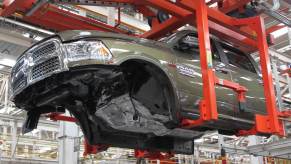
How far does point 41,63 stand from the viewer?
409cm

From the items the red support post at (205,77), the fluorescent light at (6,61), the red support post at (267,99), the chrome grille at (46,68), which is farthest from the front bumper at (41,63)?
the fluorescent light at (6,61)

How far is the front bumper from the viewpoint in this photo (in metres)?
3.92

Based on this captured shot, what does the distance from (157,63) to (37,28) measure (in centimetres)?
186

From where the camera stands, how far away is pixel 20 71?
4.35 m

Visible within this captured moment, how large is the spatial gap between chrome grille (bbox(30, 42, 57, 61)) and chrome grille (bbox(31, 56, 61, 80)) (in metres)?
0.09

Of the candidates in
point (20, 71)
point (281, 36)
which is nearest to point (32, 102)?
point (20, 71)

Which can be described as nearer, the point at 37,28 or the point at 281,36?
the point at 37,28

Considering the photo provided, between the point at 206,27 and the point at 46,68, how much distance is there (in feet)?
6.31

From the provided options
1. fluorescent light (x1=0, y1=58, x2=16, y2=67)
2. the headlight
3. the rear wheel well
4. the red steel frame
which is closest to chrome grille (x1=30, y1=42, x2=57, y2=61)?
the headlight

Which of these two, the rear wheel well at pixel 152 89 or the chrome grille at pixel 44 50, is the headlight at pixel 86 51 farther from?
the rear wheel well at pixel 152 89

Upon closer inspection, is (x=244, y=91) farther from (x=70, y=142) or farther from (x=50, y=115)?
(x=70, y=142)

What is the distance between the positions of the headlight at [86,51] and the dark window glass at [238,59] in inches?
92.5

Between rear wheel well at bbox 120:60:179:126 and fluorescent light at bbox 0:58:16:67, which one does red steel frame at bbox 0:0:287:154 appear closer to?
rear wheel well at bbox 120:60:179:126

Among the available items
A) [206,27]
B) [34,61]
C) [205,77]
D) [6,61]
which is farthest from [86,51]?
[6,61]
